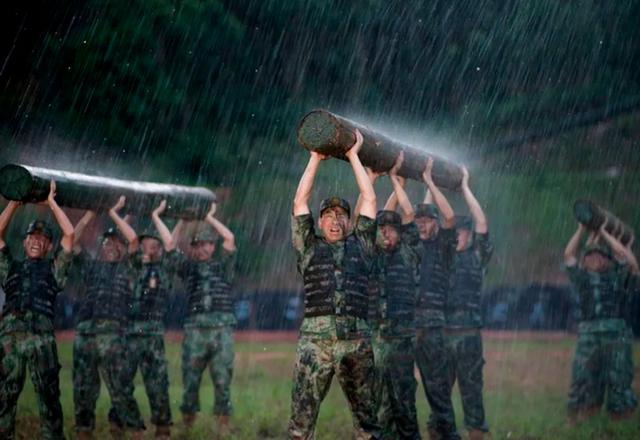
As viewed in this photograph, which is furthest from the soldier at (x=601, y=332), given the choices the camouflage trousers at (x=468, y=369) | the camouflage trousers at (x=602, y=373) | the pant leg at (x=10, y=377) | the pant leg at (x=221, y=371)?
the pant leg at (x=10, y=377)

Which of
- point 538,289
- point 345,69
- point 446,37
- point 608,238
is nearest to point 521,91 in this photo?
point 446,37

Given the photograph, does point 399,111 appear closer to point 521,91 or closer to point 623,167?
point 521,91

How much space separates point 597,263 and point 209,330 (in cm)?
466

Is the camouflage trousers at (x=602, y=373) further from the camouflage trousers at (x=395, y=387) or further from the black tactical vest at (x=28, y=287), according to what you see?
the black tactical vest at (x=28, y=287)

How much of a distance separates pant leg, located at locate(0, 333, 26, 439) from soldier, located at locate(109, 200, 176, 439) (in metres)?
1.50

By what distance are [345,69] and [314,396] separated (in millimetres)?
10838

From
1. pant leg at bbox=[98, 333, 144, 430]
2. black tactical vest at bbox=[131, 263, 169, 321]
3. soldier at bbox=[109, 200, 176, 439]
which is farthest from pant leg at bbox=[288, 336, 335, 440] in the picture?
black tactical vest at bbox=[131, 263, 169, 321]

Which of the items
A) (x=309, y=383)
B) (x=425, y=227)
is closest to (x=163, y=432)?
(x=425, y=227)

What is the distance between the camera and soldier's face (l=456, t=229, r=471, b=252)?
1015 centimetres

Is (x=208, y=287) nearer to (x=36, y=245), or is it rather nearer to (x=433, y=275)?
(x=36, y=245)

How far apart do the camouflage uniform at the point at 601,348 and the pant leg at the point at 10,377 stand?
6262 mm

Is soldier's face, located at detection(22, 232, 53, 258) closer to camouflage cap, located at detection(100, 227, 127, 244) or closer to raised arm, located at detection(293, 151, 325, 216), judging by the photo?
camouflage cap, located at detection(100, 227, 127, 244)

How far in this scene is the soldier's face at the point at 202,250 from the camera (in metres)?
11.1

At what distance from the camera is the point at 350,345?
277 inches
